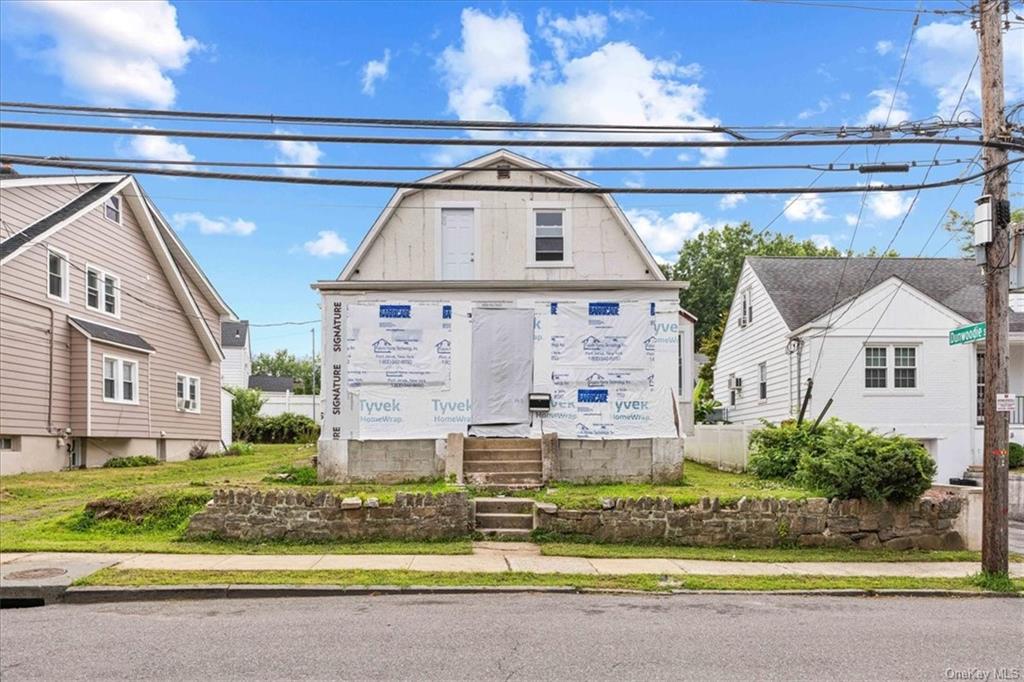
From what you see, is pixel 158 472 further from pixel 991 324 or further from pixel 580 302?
pixel 991 324

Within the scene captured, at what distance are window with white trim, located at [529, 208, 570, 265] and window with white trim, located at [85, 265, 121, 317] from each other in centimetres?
1231

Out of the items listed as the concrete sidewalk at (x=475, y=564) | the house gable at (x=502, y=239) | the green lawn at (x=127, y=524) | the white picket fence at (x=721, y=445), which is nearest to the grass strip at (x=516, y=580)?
the concrete sidewalk at (x=475, y=564)

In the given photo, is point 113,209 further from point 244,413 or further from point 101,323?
point 244,413

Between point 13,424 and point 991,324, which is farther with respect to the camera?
point 13,424

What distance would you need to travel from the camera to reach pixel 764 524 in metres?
10.1

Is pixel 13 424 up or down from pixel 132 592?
up

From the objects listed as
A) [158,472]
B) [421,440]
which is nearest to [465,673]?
[421,440]

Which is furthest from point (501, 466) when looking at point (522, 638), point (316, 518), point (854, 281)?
point (854, 281)

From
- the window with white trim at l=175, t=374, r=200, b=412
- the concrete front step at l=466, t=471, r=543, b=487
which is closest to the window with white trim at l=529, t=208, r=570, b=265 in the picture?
the concrete front step at l=466, t=471, r=543, b=487

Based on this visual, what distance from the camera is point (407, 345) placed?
1466cm

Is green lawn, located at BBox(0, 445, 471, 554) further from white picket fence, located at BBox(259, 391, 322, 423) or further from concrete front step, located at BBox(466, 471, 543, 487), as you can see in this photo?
white picket fence, located at BBox(259, 391, 322, 423)

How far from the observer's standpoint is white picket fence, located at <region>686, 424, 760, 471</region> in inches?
672

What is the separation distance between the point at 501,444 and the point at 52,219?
42.4ft

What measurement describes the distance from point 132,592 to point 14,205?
560 inches
